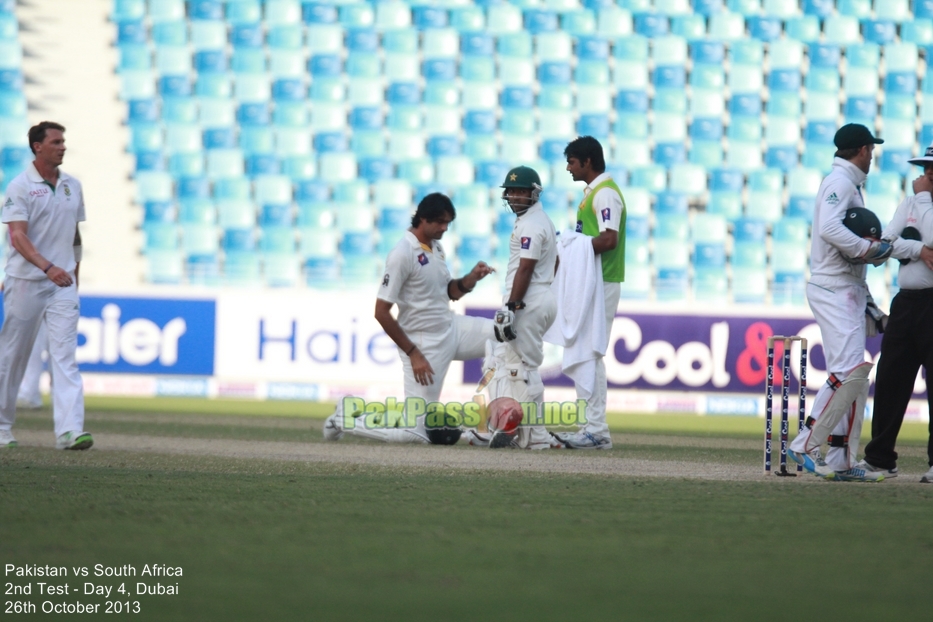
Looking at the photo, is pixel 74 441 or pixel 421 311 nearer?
pixel 74 441

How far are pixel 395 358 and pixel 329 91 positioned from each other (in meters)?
5.41

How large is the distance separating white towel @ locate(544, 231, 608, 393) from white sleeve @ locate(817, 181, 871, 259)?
240cm

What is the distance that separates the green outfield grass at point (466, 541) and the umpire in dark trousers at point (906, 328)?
55cm

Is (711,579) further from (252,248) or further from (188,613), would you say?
(252,248)

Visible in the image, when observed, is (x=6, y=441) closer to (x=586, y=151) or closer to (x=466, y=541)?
(x=586, y=151)

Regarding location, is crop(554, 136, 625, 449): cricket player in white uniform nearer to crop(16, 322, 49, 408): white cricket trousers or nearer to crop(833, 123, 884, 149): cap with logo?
crop(833, 123, 884, 149): cap with logo

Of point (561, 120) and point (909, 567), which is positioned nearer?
point (909, 567)

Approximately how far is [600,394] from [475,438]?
98 cm

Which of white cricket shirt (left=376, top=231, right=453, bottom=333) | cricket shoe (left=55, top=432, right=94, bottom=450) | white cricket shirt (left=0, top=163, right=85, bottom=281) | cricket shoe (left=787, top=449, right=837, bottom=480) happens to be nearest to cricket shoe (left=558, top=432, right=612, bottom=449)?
white cricket shirt (left=376, top=231, right=453, bottom=333)

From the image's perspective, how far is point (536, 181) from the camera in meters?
8.14

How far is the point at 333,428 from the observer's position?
8453 millimetres

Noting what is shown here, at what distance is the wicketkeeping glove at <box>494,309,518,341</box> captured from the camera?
307 inches

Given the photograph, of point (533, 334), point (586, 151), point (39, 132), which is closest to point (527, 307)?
point (533, 334)

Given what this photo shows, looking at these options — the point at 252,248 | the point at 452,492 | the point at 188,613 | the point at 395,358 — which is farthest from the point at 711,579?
the point at 252,248
